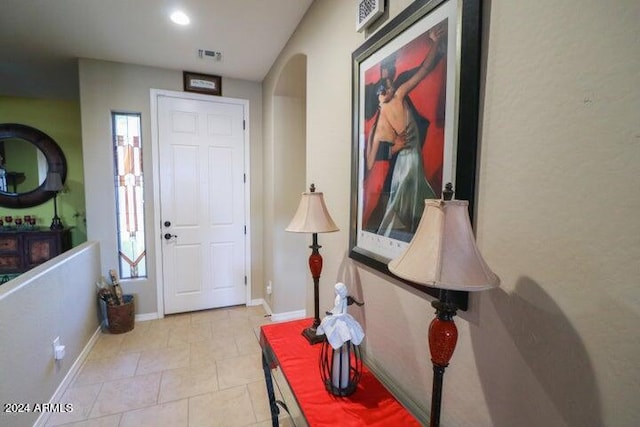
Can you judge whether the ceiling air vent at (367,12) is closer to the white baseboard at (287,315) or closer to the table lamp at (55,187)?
Answer: the white baseboard at (287,315)

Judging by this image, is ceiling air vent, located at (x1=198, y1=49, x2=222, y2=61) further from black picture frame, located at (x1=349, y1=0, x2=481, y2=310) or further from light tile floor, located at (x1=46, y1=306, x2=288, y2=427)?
light tile floor, located at (x1=46, y1=306, x2=288, y2=427)

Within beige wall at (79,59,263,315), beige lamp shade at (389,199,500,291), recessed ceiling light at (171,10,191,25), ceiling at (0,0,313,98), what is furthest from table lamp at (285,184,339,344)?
beige wall at (79,59,263,315)

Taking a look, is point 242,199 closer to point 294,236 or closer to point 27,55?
point 294,236

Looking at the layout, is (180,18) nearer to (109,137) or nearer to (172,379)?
(109,137)

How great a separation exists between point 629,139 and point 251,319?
3222 mm

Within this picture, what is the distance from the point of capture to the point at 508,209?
0.77 m

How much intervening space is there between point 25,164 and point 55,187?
27.9 inches

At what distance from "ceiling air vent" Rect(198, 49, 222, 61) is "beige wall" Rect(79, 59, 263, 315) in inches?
18.8

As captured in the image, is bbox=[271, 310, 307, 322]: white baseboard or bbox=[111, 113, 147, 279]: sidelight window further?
bbox=[271, 310, 307, 322]: white baseboard

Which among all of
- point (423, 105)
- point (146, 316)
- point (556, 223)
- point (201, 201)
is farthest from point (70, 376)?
point (556, 223)

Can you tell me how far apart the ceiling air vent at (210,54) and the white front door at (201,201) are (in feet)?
1.73

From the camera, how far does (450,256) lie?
2.24ft

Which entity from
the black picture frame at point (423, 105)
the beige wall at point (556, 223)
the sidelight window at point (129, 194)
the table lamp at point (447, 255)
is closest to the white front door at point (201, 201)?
the sidelight window at point (129, 194)

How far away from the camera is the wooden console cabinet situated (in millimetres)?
3432
